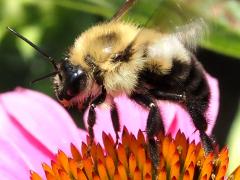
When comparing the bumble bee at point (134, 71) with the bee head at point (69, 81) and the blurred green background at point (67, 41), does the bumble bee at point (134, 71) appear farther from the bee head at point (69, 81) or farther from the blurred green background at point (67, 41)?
the blurred green background at point (67, 41)

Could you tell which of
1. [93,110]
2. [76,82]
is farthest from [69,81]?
[93,110]

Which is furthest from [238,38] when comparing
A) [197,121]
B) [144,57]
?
[144,57]

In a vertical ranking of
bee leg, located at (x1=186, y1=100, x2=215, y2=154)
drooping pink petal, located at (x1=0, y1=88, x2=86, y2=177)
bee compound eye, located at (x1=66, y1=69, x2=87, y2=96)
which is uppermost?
bee compound eye, located at (x1=66, y1=69, x2=87, y2=96)

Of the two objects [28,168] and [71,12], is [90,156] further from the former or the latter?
[71,12]

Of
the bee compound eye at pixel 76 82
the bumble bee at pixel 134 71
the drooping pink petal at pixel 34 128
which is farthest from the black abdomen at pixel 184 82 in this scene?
the drooping pink petal at pixel 34 128

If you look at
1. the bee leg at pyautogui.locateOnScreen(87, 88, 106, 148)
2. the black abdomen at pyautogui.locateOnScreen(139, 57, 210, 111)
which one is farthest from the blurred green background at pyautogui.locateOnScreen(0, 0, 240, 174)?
the bee leg at pyautogui.locateOnScreen(87, 88, 106, 148)

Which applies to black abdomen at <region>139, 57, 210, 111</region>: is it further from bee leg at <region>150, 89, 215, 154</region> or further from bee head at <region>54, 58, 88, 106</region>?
bee head at <region>54, 58, 88, 106</region>
